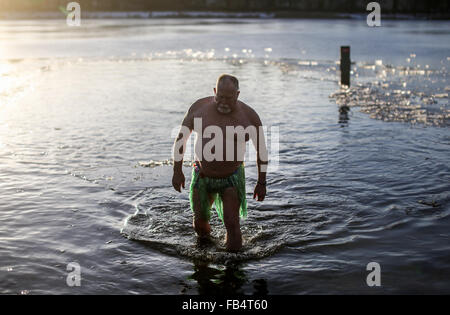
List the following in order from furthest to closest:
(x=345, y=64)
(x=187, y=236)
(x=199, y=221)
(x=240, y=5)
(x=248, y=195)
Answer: (x=240, y=5), (x=345, y=64), (x=248, y=195), (x=187, y=236), (x=199, y=221)

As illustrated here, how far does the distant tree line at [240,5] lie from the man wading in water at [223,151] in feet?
330

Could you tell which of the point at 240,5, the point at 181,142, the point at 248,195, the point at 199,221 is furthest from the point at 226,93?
the point at 240,5

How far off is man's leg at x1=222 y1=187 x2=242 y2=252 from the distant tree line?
10067 cm

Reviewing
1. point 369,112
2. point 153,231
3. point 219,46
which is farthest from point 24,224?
point 219,46

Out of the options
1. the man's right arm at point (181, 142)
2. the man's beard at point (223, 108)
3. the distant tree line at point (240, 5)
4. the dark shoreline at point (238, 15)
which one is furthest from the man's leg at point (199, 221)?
the distant tree line at point (240, 5)

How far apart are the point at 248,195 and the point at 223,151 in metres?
2.23

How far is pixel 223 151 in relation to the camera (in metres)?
5.14

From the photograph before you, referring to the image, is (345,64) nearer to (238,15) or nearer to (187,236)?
(187,236)

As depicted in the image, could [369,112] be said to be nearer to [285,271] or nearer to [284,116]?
[284,116]

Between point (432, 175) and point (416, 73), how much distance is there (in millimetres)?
13657

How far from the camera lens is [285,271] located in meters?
4.96

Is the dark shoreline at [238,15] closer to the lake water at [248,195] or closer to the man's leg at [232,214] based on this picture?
the lake water at [248,195]

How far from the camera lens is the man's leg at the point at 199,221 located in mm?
5312

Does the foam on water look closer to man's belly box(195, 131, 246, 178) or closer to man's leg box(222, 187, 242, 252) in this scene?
man's leg box(222, 187, 242, 252)
